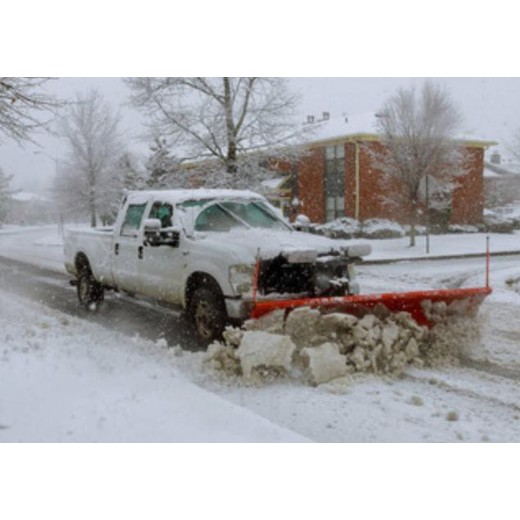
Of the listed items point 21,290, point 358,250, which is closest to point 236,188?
point 358,250

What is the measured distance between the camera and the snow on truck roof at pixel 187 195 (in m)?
6.20

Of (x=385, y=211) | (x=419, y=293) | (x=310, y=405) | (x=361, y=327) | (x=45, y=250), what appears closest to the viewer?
(x=310, y=405)

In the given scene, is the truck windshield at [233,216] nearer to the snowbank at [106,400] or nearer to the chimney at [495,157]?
the snowbank at [106,400]

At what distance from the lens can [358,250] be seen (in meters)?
5.96

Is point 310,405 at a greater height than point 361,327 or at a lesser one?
lesser

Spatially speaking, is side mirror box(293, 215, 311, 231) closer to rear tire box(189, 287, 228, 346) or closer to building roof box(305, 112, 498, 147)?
building roof box(305, 112, 498, 147)

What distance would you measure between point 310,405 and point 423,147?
3037mm

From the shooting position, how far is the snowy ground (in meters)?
3.99

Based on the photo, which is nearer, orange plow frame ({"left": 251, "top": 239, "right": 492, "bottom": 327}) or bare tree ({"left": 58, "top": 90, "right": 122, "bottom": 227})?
orange plow frame ({"left": 251, "top": 239, "right": 492, "bottom": 327})

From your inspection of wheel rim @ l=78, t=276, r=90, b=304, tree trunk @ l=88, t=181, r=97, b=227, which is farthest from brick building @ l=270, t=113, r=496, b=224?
wheel rim @ l=78, t=276, r=90, b=304

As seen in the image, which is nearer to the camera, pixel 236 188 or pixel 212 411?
pixel 212 411

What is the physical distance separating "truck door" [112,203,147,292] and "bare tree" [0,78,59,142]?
4.32 feet

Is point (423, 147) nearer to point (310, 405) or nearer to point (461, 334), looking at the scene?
point (461, 334)

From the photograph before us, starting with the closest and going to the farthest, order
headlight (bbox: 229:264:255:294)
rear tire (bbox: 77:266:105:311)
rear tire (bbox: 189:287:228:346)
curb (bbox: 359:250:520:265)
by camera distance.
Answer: headlight (bbox: 229:264:255:294) → rear tire (bbox: 189:287:228:346) → curb (bbox: 359:250:520:265) → rear tire (bbox: 77:266:105:311)
